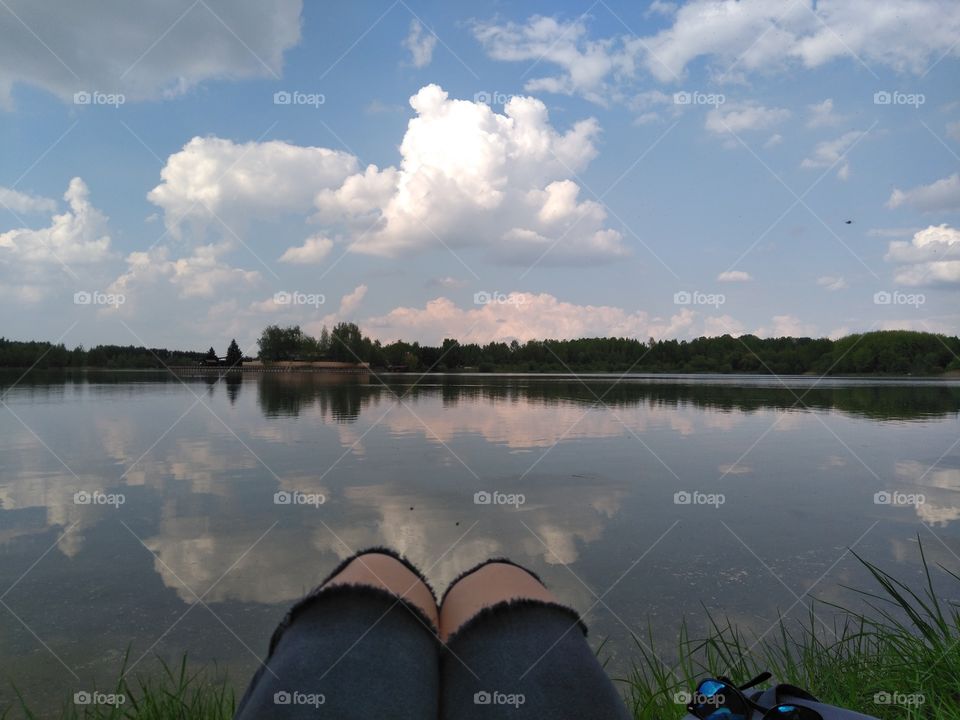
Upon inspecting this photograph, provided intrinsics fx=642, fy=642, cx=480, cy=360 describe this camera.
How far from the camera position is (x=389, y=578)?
5.20 feet

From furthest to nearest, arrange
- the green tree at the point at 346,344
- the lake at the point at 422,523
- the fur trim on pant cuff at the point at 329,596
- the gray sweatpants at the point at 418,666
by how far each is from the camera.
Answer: the green tree at the point at 346,344 < the lake at the point at 422,523 < the fur trim on pant cuff at the point at 329,596 < the gray sweatpants at the point at 418,666

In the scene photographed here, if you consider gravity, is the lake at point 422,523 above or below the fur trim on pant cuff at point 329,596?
below

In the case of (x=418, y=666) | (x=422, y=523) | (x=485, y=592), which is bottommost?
(x=422, y=523)

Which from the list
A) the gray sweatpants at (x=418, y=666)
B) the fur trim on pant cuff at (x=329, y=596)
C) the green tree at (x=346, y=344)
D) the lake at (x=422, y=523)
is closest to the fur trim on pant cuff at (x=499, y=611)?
the gray sweatpants at (x=418, y=666)

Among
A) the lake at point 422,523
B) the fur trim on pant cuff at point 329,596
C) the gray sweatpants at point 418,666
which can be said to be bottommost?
the lake at point 422,523

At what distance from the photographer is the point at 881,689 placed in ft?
9.03

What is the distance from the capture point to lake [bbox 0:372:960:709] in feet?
14.8

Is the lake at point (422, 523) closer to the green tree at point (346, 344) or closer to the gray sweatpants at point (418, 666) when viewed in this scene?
the gray sweatpants at point (418, 666)

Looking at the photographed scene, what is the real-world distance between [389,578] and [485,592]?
0.24 metres

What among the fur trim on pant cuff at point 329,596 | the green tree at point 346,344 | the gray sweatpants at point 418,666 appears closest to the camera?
the gray sweatpants at point 418,666

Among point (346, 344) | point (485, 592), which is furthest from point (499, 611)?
point (346, 344)

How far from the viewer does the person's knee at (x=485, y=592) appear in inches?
61.1

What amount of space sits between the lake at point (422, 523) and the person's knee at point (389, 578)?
215 cm

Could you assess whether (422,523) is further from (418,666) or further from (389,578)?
(418,666)
